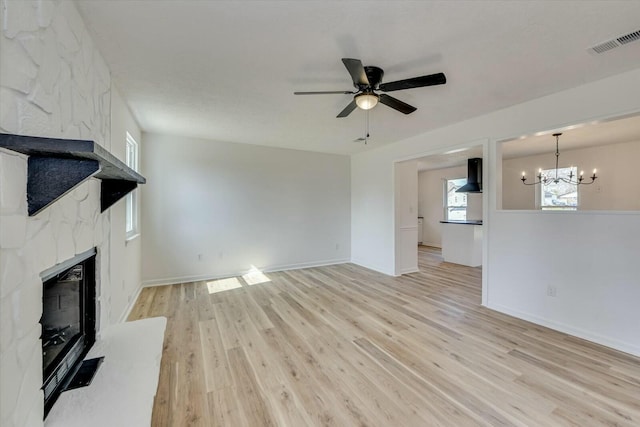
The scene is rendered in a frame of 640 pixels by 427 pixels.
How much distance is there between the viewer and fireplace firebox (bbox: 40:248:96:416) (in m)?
1.30

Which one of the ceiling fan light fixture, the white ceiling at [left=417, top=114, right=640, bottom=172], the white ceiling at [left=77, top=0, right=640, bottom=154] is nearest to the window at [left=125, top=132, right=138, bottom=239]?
the white ceiling at [left=77, top=0, right=640, bottom=154]

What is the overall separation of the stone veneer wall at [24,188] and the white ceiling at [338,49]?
18.6 inches

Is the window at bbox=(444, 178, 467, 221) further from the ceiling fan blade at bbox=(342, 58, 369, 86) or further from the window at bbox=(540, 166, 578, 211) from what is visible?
the ceiling fan blade at bbox=(342, 58, 369, 86)

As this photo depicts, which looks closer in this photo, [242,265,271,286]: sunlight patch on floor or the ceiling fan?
the ceiling fan

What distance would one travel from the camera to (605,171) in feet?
17.6

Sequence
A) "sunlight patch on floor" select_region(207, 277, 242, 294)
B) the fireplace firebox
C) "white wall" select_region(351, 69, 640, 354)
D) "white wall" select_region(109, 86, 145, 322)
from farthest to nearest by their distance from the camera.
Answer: "sunlight patch on floor" select_region(207, 277, 242, 294)
"white wall" select_region(109, 86, 145, 322)
"white wall" select_region(351, 69, 640, 354)
the fireplace firebox

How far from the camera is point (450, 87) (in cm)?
268

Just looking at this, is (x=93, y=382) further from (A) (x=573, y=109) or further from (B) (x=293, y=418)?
(A) (x=573, y=109)

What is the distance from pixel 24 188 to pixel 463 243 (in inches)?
259

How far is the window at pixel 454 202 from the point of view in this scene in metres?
7.97

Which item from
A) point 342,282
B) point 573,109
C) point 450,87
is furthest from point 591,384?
Result: point 342,282

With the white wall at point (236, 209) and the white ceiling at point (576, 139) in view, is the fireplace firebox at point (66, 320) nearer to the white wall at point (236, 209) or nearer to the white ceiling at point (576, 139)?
the white wall at point (236, 209)

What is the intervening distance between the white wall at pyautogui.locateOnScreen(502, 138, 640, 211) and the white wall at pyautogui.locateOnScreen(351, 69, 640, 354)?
3.99m

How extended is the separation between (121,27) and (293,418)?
2.82 metres
